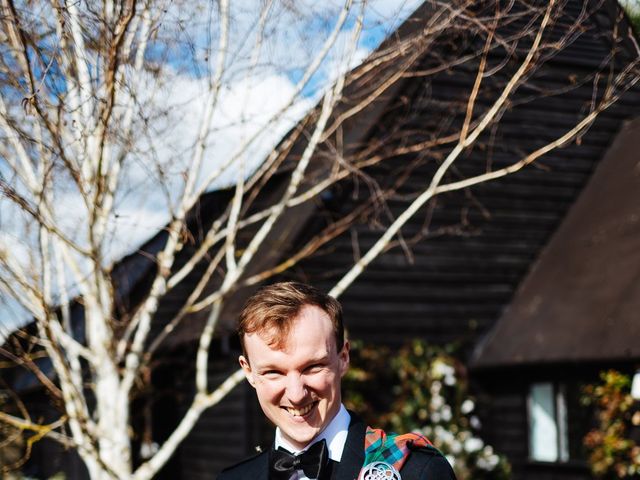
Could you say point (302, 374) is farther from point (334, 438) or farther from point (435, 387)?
point (435, 387)

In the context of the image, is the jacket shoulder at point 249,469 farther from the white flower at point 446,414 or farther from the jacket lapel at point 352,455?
the white flower at point 446,414

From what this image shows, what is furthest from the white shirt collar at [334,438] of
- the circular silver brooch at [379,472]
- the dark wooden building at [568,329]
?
the dark wooden building at [568,329]

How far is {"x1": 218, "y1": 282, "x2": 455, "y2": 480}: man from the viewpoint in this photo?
2.46 metres

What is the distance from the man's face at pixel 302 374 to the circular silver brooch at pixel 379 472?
16 cm

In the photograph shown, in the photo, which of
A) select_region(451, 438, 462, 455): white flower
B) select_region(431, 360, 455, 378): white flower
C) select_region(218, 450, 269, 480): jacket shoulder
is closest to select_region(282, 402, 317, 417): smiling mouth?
select_region(218, 450, 269, 480): jacket shoulder

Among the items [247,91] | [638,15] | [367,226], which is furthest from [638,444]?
[638,15]

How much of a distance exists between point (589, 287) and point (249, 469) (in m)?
9.04

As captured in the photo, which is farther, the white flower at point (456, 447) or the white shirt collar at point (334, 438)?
the white flower at point (456, 447)

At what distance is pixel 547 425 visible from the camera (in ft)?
39.4

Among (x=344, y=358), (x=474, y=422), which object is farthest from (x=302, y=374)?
(x=474, y=422)

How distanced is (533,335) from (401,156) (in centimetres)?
268

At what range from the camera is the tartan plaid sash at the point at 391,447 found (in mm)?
2512

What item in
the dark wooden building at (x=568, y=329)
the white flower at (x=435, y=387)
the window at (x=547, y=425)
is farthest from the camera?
the white flower at (x=435, y=387)

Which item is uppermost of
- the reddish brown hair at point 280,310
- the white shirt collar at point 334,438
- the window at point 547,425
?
the window at point 547,425
